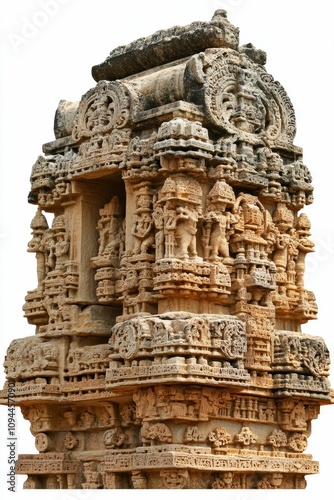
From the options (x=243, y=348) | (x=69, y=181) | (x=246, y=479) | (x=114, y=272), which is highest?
(x=69, y=181)

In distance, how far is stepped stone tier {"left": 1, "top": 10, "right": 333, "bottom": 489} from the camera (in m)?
18.7

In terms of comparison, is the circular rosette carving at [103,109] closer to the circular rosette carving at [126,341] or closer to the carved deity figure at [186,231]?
the carved deity figure at [186,231]

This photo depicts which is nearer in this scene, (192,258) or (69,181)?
(192,258)

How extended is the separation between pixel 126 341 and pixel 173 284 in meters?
0.87

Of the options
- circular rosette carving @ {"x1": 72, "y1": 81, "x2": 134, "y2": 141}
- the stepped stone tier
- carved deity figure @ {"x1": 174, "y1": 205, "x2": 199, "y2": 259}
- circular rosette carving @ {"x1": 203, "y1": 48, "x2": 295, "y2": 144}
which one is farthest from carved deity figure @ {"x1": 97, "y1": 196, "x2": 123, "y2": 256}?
circular rosette carving @ {"x1": 203, "y1": 48, "x2": 295, "y2": 144}

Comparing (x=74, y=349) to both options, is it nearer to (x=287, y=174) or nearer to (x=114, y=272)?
(x=114, y=272)

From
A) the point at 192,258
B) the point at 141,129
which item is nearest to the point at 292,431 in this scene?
the point at 192,258

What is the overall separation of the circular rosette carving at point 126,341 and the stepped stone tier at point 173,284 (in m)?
0.02

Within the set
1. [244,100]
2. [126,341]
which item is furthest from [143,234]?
[244,100]

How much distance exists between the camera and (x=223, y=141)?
64.0 feet

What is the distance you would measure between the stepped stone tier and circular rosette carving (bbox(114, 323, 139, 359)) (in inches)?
0.9

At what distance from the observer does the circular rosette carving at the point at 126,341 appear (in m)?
18.7

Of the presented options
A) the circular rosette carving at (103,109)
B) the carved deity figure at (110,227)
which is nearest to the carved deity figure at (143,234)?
the carved deity figure at (110,227)

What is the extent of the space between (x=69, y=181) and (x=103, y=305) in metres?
1.63
